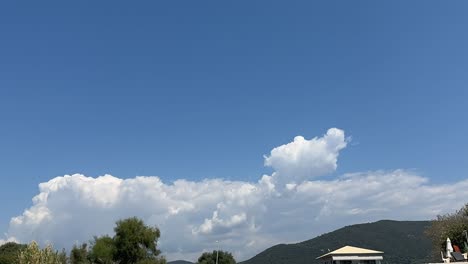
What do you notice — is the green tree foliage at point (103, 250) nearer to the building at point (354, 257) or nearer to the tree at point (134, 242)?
the tree at point (134, 242)

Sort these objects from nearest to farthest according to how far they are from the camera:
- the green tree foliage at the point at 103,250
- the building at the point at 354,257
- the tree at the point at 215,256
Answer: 1. the green tree foliage at the point at 103,250
2. the building at the point at 354,257
3. the tree at the point at 215,256

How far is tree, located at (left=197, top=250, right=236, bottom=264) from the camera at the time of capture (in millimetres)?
143913

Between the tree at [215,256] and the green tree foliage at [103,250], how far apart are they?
204ft

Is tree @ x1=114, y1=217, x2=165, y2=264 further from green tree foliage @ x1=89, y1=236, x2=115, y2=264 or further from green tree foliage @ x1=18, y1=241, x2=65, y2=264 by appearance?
green tree foliage @ x1=18, y1=241, x2=65, y2=264

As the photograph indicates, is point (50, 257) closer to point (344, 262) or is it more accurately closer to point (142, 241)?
point (142, 241)

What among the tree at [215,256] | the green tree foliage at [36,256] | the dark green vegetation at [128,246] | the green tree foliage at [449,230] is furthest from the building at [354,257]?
the green tree foliage at [36,256]

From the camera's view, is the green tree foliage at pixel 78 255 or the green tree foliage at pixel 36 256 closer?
the green tree foliage at pixel 36 256

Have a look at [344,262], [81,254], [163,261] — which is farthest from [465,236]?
[81,254]

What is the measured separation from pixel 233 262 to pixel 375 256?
57113 mm

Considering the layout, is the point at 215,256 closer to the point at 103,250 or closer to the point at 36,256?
the point at 103,250

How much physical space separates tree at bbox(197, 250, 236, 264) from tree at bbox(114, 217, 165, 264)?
6081 centimetres

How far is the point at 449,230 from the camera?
94.6 meters

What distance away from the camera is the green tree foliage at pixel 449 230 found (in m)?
93.1

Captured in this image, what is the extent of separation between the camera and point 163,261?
275ft
